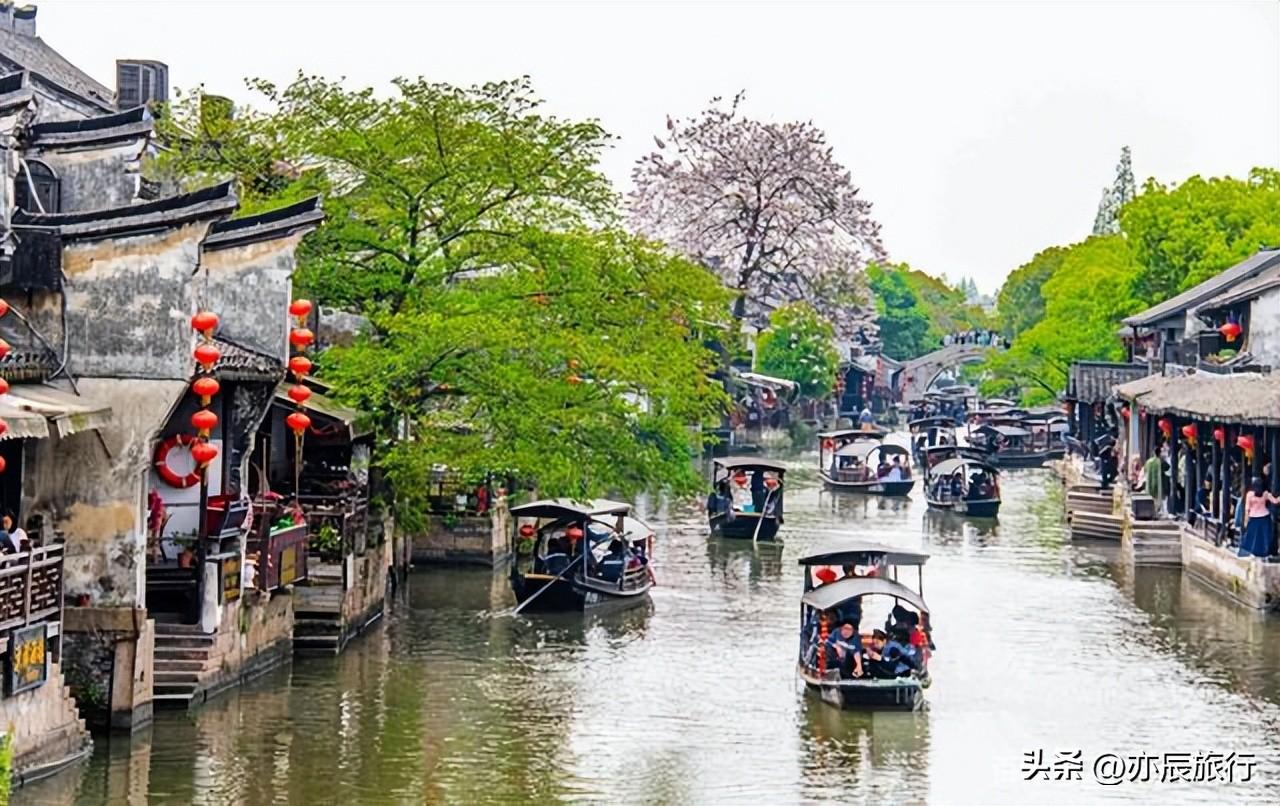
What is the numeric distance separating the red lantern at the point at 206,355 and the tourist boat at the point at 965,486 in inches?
1402

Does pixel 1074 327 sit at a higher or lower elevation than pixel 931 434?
higher

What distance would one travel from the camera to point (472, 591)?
39.4m

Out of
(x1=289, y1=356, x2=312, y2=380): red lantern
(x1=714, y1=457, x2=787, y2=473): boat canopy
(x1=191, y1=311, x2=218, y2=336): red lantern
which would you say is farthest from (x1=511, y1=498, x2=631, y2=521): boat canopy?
(x1=714, y1=457, x2=787, y2=473): boat canopy

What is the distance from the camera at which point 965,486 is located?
58.3 m

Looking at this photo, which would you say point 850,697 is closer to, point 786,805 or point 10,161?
point 786,805

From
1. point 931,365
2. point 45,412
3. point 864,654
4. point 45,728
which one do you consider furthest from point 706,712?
point 931,365

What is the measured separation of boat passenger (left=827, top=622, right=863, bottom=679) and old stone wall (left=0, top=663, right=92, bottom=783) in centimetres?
1047

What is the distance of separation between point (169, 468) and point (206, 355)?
4.09 metres

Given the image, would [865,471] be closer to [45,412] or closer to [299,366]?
[299,366]

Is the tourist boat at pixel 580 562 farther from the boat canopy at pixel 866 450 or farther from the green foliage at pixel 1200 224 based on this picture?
the green foliage at pixel 1200 224

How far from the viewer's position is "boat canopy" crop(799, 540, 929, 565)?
31234mm

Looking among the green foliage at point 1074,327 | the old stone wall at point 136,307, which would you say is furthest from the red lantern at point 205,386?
the green foliage at point 1074,327

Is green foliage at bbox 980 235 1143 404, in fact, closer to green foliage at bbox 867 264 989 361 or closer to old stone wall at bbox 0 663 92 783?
green foliage at bbox 867 264 989 361

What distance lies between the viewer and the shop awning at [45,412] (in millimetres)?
20938
